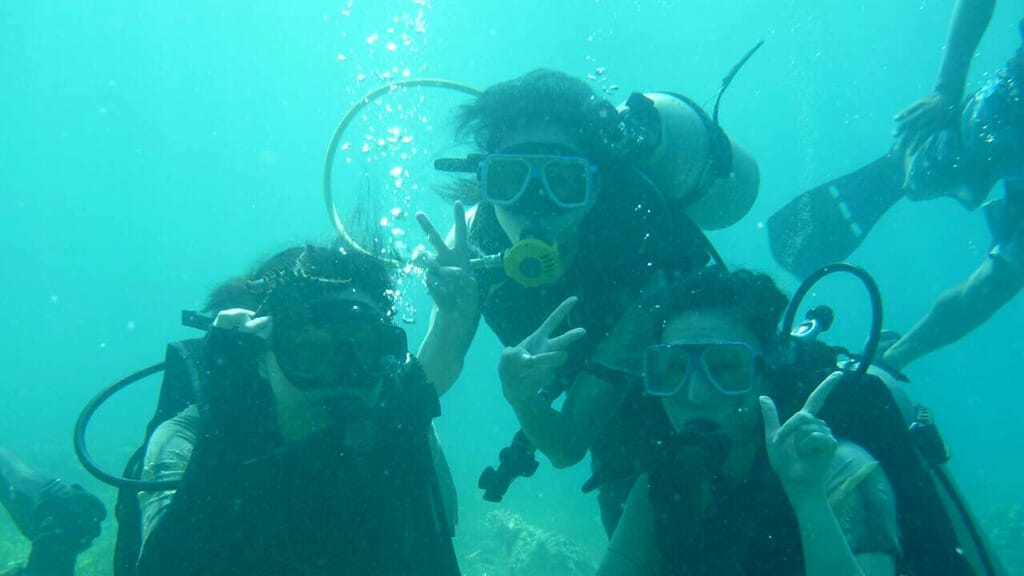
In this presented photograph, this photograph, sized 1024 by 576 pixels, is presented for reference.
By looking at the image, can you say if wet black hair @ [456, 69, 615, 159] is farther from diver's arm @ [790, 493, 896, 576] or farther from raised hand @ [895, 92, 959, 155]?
raised hand @ [895, 92, 959, 155]

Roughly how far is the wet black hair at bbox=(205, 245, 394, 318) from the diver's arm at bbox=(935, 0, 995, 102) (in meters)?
5.32

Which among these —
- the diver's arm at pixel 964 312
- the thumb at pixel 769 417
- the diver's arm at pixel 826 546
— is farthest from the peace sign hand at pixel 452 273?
the diver's arm at pixel 964 312

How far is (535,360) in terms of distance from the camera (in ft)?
10.6

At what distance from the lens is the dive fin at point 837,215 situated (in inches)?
259

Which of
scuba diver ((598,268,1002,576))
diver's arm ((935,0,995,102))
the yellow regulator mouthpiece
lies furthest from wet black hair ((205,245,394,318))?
diver's arm ((935,0,995,102))

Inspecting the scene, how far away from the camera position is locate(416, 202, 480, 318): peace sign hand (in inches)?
145

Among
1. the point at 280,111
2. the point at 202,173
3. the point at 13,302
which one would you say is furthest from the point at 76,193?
the point at 280,111

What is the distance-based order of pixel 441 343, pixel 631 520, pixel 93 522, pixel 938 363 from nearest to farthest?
pixel 631 520 < pixel 441 343 < pixel 93 522 < pixel 938 363

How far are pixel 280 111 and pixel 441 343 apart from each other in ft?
332

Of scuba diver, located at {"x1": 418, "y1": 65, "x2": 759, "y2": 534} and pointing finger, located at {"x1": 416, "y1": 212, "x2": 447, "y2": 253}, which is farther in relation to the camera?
scuba diver, located at {"x1": 418, "y1": 65, "x2": 759, "y2": 534}

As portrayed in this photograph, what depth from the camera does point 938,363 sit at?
88562 millimetres

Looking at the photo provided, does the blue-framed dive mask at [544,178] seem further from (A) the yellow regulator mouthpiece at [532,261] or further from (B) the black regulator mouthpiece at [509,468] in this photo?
(B) the black regulator mouthpiece at [509,468]

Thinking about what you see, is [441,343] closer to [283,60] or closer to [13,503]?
[13,503]

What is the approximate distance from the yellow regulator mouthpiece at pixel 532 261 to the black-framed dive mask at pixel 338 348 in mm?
905
